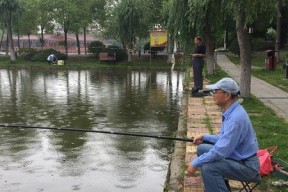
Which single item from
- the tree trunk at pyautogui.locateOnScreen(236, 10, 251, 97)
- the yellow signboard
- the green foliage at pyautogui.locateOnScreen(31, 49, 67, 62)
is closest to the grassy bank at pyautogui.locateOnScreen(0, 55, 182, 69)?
the green foliage at pyautogui.locateOnScreen(31, 49, 67, 62)

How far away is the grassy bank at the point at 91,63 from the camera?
3381 cm

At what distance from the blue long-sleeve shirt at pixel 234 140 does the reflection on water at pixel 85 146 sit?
227cm

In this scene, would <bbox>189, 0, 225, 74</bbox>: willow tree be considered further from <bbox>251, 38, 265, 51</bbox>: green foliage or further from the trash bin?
<bbox>251, 38, 265, 51</bbox>: green foliage

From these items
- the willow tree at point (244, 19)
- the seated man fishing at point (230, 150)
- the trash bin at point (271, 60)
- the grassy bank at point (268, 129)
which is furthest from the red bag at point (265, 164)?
the trash bin at point (271, 60)

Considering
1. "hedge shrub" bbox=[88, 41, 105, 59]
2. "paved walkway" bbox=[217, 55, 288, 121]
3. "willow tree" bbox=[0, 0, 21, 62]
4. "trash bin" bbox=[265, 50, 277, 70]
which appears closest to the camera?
"paved walkway" bbox=[217, 55, 288, 121]

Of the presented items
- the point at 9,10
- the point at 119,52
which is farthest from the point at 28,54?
the point at 119,52

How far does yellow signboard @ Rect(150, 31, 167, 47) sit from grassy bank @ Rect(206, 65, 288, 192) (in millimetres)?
25576

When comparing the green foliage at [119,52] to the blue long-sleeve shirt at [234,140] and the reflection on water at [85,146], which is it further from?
the blue long-sleeve shirt at [234,140]

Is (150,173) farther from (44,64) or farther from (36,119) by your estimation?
(44,64)

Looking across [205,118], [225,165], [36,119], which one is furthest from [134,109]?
[225,165]

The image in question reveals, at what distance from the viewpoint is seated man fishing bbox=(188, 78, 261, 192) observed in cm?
376

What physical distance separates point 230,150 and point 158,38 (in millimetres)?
33201

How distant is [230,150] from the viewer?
3.77 metres

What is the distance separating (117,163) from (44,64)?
29.2 m
